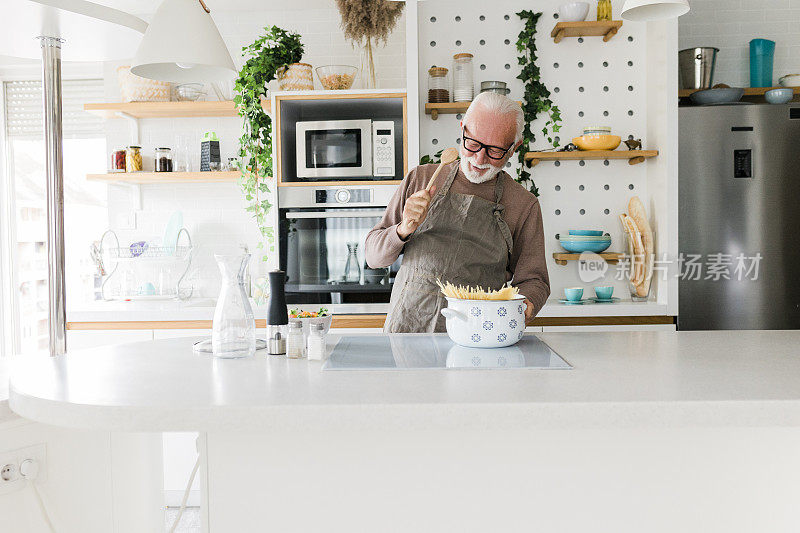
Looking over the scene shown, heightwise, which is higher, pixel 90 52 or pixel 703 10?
pixel 703 10

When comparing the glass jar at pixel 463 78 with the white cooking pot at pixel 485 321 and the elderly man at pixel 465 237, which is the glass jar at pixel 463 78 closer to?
the elderly man at pixel 465 237

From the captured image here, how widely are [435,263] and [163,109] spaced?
225cm

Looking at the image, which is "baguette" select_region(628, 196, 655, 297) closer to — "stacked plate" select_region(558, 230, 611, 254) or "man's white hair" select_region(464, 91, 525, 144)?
"stacked plate" select_region(558, 230, 611, 254)

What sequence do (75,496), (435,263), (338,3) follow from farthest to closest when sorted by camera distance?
(338,3) < (435,263) < (75,496)

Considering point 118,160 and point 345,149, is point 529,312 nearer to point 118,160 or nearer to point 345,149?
point 345,149

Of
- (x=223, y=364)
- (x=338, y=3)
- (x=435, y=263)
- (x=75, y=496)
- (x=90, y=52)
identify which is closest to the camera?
(x=223, y=364)

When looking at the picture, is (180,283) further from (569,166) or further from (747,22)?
(747,22)

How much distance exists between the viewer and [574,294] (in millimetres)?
3314

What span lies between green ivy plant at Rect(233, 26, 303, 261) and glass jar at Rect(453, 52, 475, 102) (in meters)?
0.87

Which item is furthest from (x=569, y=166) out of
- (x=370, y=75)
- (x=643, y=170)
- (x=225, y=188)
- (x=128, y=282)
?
(x=128, y=282)

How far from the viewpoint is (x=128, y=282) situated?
405 cm

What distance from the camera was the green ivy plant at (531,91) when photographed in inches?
136

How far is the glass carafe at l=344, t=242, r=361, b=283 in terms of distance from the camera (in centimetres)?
341

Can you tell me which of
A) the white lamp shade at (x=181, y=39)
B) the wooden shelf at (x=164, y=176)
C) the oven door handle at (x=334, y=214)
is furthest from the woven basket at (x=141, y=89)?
the white lamp shade at (x=181, y=39)
